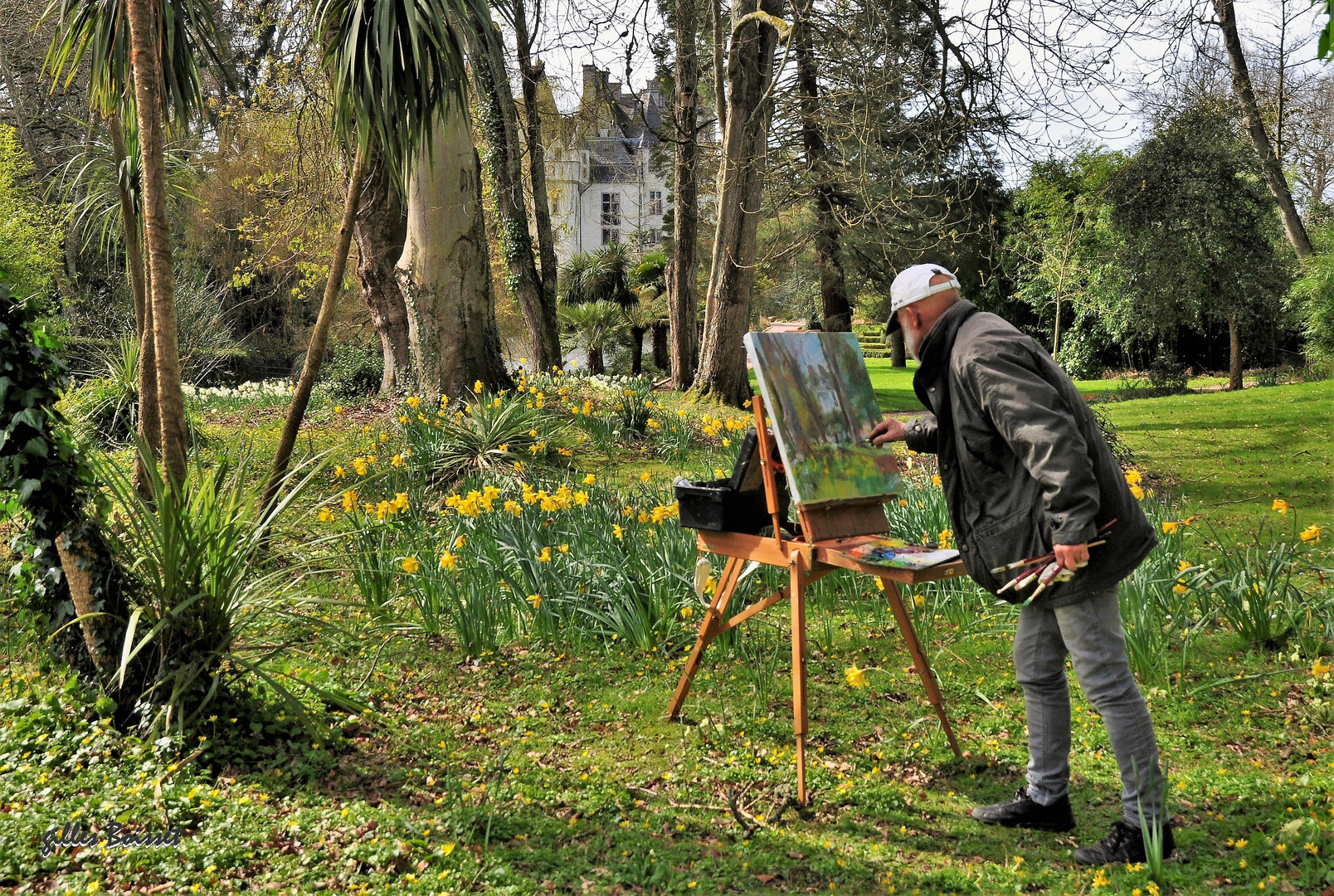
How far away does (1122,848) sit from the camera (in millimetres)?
2621

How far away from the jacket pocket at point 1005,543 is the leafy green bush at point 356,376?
40.7 feet

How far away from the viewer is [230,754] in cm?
319

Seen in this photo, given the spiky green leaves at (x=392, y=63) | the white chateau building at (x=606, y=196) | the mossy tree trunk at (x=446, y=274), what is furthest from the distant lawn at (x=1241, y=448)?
the white chateau building at (x=606, y=196)

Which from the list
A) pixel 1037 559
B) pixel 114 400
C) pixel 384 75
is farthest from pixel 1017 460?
pixel 114 400

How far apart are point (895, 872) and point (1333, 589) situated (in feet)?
9.04

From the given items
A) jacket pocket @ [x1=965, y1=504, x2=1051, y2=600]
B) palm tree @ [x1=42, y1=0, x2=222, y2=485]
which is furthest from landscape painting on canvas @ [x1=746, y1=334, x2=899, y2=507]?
palm tree @ [x1=42, y1=0, x2=222, y2=485]

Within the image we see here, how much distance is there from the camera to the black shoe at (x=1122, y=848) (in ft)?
8.57

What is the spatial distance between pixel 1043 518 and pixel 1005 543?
0.14m

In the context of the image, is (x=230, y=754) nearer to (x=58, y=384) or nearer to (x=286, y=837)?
(x=286, y=837)

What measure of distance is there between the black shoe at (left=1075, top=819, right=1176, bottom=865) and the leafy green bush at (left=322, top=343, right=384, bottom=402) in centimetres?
1275

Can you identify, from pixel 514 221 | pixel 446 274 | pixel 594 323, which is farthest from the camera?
pixel 594 323

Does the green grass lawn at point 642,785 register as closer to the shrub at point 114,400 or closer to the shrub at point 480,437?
the shrub at point 480,437

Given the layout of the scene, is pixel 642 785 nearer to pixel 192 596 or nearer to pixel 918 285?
pixel 192 596

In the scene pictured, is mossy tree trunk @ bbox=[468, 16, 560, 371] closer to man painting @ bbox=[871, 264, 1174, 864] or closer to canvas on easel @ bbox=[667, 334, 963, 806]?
canvas on easel @ bbox=[667, 334, 963, 806]
